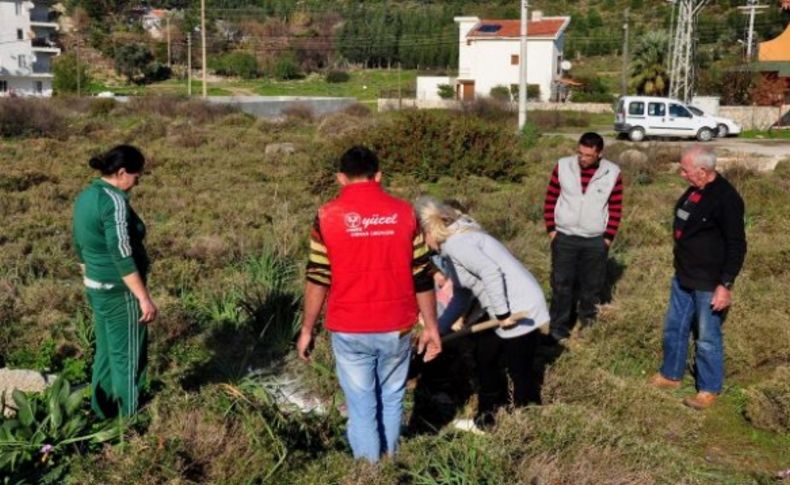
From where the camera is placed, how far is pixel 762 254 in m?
8.11

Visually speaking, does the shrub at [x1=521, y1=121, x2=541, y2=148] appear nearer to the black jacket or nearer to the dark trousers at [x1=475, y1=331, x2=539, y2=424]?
the black jacket

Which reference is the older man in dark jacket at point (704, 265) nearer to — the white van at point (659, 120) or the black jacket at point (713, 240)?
the black jacket at point (713, 240)

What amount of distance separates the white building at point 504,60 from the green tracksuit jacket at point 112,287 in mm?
50951

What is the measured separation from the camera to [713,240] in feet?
15.6

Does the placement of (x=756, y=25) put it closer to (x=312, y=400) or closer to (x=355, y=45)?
(x=355, y=45)

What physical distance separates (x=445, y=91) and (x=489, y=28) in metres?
6.17

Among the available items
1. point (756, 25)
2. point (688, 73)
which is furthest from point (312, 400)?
point (756, 25)

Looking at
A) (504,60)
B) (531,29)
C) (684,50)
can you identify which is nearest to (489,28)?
(531,29)

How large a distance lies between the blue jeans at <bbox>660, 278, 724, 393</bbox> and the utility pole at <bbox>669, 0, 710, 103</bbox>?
31.7 meters

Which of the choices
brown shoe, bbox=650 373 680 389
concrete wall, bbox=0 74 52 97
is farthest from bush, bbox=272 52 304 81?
brown shoe, bbox=650 373 680 389

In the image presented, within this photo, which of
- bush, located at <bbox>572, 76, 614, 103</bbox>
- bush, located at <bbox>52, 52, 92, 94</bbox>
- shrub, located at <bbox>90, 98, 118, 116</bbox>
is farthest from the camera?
bush, located at <bbox>52, 52, 92, 94</bbox>

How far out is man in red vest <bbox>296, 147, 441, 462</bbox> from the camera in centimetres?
329

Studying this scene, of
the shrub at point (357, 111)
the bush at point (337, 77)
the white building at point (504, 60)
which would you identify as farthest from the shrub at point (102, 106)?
the bush at point (337, 77)

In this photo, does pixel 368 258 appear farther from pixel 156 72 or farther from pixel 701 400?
pixel 156 72
